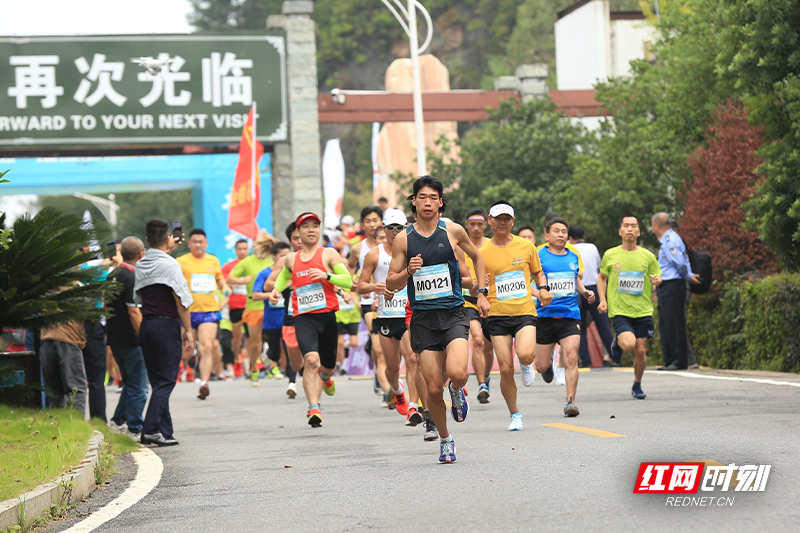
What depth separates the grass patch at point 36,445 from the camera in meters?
8.22

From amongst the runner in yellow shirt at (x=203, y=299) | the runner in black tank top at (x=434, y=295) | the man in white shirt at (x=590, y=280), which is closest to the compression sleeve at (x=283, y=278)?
the runner in black tank top at (x=434, y=295)

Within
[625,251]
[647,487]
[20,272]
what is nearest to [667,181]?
[625,251]

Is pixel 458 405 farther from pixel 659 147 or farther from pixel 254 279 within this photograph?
pixel 659 147

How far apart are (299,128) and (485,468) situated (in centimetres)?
2370

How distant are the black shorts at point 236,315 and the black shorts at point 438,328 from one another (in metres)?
12.5

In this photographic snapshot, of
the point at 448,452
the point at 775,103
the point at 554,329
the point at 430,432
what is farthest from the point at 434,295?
the point at 775,103

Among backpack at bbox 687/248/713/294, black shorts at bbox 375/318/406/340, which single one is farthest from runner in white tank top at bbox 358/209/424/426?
→ backpack at bbox 687/248/713/294

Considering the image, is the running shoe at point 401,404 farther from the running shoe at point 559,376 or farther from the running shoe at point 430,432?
the running shoe at point 559,376

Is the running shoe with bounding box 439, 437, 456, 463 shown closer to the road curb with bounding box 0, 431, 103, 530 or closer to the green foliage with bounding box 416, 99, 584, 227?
the road curb with bounding box 0, 431, 103, 530

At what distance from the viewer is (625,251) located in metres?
13.9

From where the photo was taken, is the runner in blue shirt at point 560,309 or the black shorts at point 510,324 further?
the runner in blue shirt at point 560,309

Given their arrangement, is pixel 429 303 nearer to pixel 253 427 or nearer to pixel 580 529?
pixel 580 529

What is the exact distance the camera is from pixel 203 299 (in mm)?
17609

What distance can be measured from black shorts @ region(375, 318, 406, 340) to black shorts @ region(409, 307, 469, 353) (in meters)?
3.17
